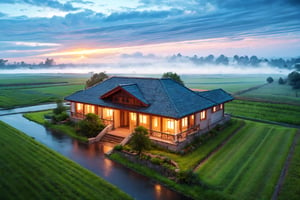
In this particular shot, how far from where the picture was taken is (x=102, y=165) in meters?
17.2

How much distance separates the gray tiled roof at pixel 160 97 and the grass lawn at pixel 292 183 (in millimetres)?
8834

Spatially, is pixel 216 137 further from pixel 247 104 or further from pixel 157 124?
pixel 247 104

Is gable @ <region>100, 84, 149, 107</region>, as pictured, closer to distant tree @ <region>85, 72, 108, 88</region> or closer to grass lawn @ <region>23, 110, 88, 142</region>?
grass lawn @ <region>23, 110, 88, 142</region>

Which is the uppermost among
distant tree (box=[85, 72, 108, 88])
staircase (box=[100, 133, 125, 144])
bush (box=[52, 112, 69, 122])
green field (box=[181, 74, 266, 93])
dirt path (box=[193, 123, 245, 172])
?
distant tree (box=[85, 72, 108, 88])

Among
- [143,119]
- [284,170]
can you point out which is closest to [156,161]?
[143,119]

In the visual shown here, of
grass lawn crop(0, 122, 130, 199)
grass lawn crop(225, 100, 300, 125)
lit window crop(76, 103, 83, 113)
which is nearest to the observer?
grass lawn crop(0, 122, 130, 199)

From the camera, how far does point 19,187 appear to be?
42.1 ft

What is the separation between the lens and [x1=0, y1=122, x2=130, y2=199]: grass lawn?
12414 millimetres

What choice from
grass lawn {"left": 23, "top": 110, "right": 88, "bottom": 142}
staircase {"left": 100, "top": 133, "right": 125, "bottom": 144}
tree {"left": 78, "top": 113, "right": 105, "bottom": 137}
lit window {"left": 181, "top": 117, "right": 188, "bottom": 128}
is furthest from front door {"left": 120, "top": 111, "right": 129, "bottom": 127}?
lit window {"left": 181, "top": 117, "right": 188, "bottom": 128}

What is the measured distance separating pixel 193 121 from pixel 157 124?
13.1ft

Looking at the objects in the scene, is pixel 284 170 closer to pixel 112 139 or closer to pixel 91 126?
pixel 112 139

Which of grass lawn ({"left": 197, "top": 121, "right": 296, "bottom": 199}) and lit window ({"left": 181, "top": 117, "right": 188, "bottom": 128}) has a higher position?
lit window ({"left": 181, "top": 117, "right": 188, "bottom": 128})

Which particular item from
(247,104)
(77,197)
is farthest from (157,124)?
(247,104)

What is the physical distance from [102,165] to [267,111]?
3025cm
